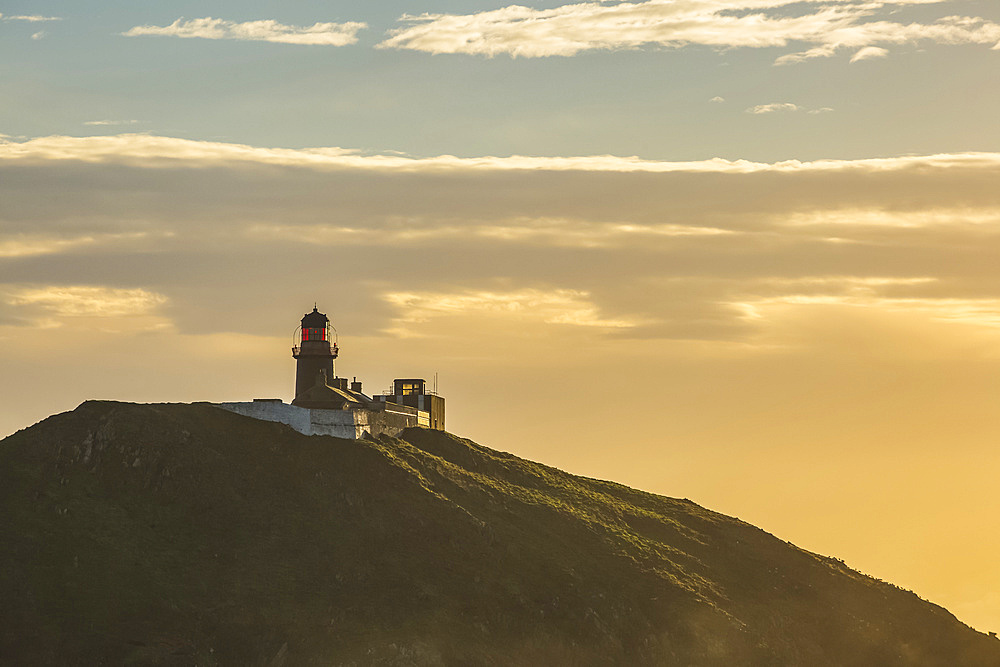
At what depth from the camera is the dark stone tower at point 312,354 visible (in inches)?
4648

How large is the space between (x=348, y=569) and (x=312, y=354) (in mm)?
37224

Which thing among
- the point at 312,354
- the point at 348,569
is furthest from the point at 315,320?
the point at 348,569

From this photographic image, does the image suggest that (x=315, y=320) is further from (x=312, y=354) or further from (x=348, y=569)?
(x=348, y=569)

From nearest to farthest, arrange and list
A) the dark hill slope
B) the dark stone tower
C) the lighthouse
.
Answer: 1. the dark hill slope
2. the lighthouse
3. the dark stone tower

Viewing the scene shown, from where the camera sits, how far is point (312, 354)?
4663 inches

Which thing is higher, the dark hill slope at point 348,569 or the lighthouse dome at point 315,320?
the lighthouse dome at point 315,320

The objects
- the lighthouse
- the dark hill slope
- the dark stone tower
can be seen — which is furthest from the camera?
the dark stone tower

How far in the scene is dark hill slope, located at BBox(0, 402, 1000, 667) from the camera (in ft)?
245

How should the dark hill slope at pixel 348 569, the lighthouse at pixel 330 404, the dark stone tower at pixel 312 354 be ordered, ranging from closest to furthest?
the dark hill slope at pixel 348 569 < the lighthouse at pixel 330 404 < the dark stone tower at pixel 312 354

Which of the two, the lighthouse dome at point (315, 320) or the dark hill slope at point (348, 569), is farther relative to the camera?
the lighthouse dome at point (315, 320)

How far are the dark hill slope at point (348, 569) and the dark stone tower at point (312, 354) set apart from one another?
12208mm

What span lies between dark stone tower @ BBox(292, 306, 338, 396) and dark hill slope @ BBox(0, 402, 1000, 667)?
12.2m

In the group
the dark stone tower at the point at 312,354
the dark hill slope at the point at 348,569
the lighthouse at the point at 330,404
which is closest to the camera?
the dark hill slope at the point at 348,569

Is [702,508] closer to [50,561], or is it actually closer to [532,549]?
[532,549]
